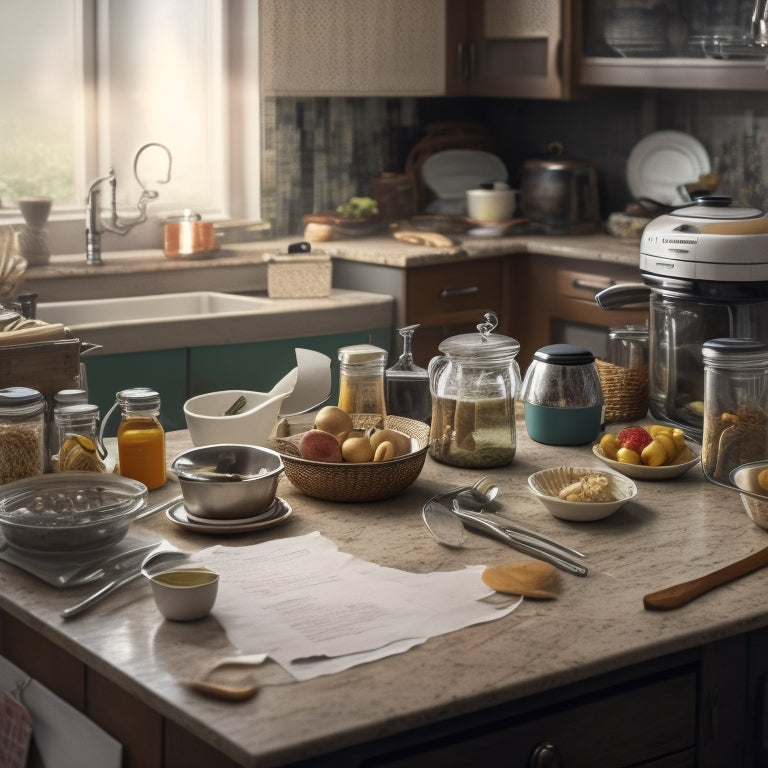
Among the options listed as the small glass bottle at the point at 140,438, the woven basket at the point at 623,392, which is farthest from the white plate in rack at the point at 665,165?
the small glass bottle at the point at 140,438

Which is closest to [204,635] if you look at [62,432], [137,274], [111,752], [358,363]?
[111,752]

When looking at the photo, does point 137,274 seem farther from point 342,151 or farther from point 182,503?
point 182,503

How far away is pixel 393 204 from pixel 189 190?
86 cm

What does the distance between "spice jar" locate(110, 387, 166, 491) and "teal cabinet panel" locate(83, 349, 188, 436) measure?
1.58m

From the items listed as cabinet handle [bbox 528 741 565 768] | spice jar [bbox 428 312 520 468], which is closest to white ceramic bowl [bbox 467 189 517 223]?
spice jar [bbox 428 312 520 468]

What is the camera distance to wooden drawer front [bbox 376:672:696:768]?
1.48 m

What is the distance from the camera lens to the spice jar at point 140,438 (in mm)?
2080

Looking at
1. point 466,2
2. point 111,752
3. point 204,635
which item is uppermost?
point 466,2

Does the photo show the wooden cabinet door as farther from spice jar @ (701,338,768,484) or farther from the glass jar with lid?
the glass jar with lid

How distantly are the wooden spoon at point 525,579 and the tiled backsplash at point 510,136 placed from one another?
3369 mm

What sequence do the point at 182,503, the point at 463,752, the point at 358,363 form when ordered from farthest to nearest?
the point at 358,363 → the point at 182,503 → the point at 463,752

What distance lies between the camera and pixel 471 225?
16.6 feet

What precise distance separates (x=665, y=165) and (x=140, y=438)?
3440mm

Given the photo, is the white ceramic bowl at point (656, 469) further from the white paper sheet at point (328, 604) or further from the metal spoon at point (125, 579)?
the metal spoon at point (125, 579)
